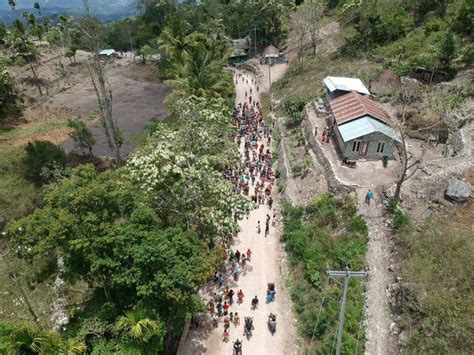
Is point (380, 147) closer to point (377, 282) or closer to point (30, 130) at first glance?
point (377, 282)

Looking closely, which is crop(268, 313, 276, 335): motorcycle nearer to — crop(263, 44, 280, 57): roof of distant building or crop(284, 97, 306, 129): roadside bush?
crop(284, 97, 306, 129): roadside bush

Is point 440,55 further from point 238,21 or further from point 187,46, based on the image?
point 238,21

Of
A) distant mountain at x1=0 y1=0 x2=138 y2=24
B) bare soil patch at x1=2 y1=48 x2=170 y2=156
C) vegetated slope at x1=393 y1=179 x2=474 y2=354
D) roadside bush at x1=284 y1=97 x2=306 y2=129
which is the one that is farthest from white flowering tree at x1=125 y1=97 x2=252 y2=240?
bare soil patch at x1=2 y1=48 x2=170 y2=156

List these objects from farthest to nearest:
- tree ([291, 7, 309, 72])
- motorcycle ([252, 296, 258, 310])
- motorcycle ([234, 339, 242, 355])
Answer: tree ([291, 7, 309, 72]) < motorcycle ([252, 296, 258, 310]) < motorcycle ([234, 339, 242, 355])

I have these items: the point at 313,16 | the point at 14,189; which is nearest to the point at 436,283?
the point at 14,189

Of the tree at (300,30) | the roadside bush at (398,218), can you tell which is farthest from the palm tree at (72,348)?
the tree at (300,30)

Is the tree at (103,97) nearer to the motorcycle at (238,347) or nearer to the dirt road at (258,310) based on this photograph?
the dirt road at (258,310)

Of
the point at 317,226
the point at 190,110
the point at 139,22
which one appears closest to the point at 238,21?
the point at 139,22
